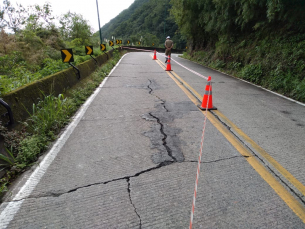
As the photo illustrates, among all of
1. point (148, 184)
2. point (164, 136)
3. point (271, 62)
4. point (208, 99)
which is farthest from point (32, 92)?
point (271, 62)

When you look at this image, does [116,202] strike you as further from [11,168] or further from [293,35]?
[293,35]

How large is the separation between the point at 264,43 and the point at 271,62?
1689mm

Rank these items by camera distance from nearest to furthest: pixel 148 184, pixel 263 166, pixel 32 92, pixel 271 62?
pixel 148 184, pixel 263 166, pixel 32 92, pixel 271 62

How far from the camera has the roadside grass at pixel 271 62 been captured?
24.5 feet

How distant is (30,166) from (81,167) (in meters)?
0.74

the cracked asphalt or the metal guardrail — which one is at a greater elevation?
the metal guardrail

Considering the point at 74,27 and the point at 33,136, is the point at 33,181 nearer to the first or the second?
the point at 33,136

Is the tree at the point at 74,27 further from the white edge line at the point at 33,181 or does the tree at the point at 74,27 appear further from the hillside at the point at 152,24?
the hillside at the point at 152,24

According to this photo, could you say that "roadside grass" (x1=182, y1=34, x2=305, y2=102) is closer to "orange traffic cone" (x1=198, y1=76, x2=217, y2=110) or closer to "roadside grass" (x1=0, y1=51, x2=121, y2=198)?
"orange traffic cone" (x1=198, y1=76, x2=217, y2=110)

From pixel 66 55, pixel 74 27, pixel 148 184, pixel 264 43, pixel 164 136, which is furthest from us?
pixel 74 27

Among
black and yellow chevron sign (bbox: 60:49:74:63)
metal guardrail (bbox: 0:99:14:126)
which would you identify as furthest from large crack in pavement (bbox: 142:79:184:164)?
black and yellow chevron sign (bbox: 60:49:74:63)

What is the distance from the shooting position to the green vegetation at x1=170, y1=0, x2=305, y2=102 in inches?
306

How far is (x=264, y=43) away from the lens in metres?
10.0

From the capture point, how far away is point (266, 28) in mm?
10430
